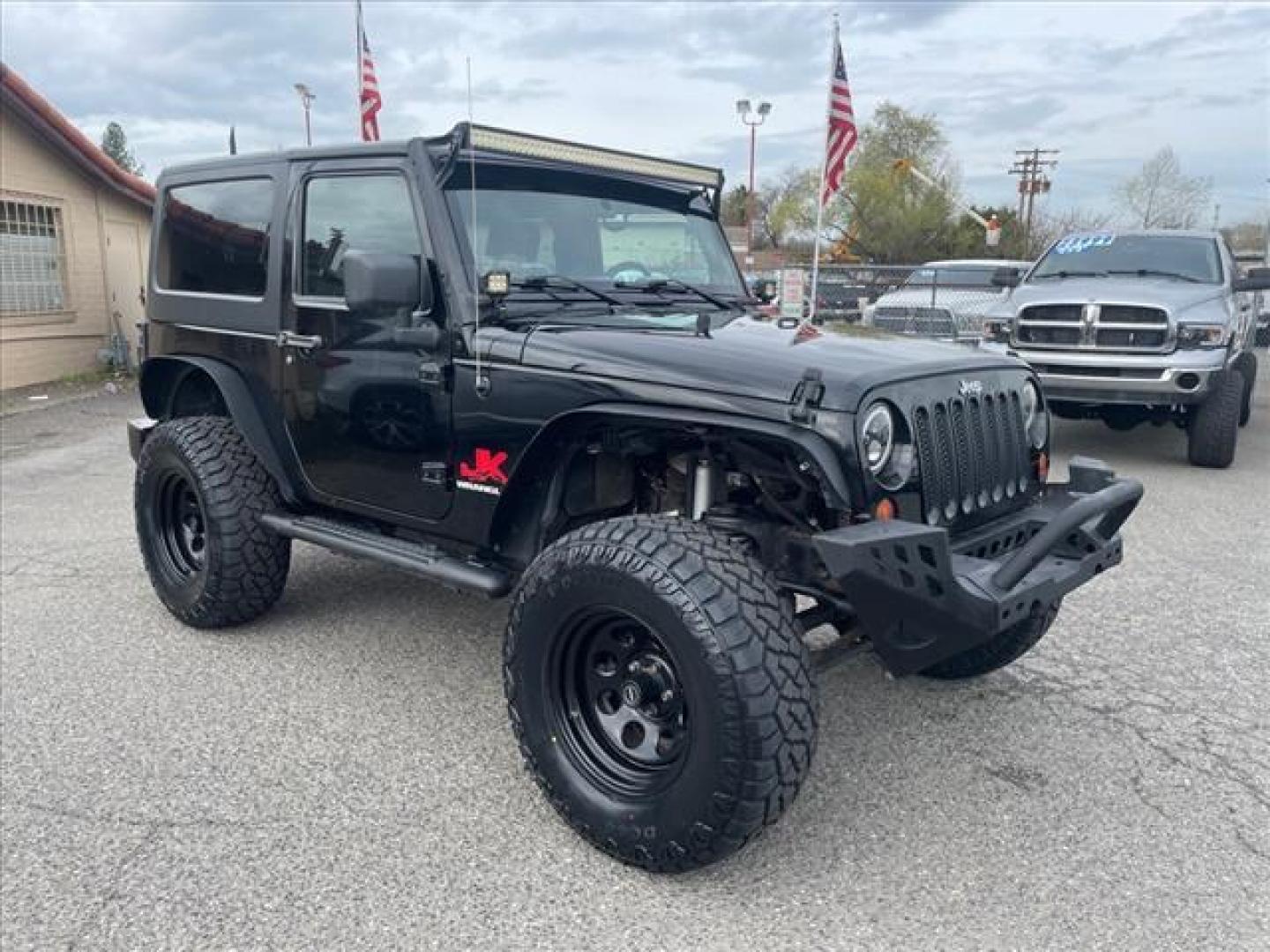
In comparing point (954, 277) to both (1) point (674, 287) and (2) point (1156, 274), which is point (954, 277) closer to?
(2) point (1156, 274)

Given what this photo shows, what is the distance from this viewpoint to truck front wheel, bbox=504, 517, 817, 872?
2.63 meters

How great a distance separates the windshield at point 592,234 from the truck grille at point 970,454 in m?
1.37

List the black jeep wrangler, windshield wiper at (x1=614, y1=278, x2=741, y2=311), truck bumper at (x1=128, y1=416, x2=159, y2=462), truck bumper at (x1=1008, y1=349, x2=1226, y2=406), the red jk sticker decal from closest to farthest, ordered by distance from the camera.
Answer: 1. the black jeep wrangler
2. the red jk sticker decal
3. windshield wiper at (x1=614, y1=278, x2=741, y2=311)
4. truck bumper at (x1=128, y1=416, x2=159, y2=462)
5. truck bumper at (x1=1008, y1=349, x2=1226, y2=406)

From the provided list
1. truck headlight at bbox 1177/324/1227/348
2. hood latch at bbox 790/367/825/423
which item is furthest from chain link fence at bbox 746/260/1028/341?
hood latch at bbox 790/367/825/423

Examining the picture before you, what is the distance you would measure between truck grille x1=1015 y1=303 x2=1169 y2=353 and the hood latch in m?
6.66

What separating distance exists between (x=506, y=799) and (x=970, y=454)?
1.81 meters

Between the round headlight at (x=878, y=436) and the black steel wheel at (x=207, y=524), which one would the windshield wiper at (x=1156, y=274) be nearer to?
the round headlight at (x=878, y=436)

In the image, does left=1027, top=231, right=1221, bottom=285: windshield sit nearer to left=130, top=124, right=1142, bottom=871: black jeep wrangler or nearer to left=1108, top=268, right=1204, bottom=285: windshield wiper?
left=1108, top=268, right=1204, bottom=285: windshield wiper

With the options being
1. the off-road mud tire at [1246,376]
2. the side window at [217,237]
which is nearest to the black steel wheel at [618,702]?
the side window at [217,237]

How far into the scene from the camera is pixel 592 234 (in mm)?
4039

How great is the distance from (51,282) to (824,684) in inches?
527

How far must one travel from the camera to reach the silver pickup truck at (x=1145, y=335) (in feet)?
27.2

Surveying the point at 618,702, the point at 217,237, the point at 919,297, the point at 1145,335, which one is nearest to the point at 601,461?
the point at 618,702

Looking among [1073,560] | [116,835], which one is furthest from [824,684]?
[116,835]
